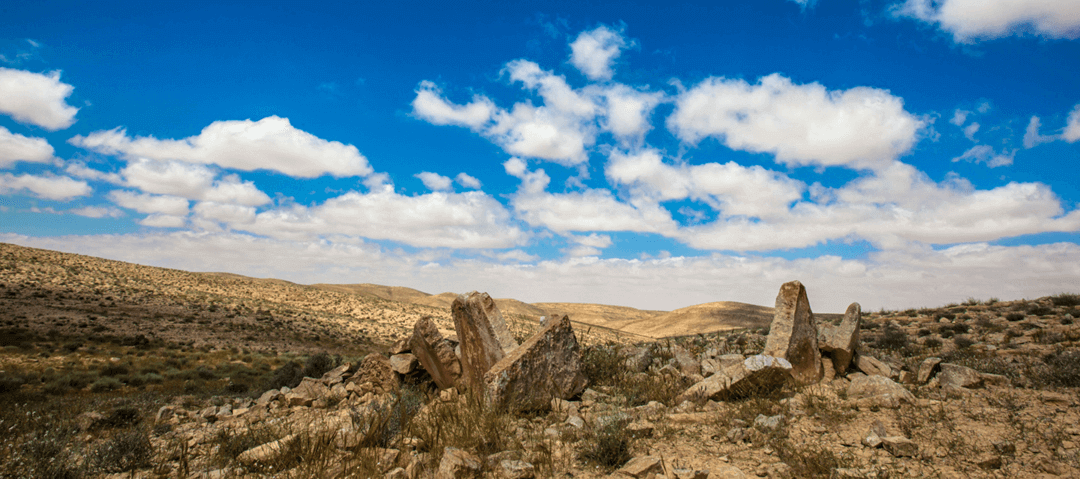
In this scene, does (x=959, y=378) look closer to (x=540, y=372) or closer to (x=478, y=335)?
(x=540, y=372)

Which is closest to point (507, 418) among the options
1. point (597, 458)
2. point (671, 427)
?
point (597, 458)

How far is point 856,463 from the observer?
13.8ft

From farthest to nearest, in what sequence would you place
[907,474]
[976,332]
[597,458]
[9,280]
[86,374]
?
1. [9,280]
2. [86,374]
3. [976,332]
4. [597,458]
5. [907,474]

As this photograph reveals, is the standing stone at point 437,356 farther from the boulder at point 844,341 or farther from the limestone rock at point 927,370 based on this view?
the limestone rock at point 927,370

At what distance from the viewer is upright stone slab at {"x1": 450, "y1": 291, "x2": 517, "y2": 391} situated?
7.47 metres

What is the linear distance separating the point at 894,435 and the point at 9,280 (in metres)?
55.4

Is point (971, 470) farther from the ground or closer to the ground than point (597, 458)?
farther from the ground

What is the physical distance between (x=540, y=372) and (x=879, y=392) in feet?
14.0

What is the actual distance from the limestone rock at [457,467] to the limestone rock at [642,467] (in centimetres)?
137

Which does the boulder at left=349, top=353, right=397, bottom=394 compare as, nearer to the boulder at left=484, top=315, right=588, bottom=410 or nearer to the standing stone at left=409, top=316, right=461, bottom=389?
the standing stone at left=409, top=316, right=461, bottom=389

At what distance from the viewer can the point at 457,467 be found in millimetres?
4117

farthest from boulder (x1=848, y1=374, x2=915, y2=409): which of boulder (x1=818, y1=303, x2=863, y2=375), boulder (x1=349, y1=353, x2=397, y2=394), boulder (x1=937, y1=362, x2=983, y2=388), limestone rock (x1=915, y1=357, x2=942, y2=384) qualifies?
boulder (x1=349, y1=353, x2=397, y2=394)

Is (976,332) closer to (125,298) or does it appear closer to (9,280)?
(125,298)

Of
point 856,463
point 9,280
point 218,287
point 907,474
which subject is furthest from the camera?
point 218,287
